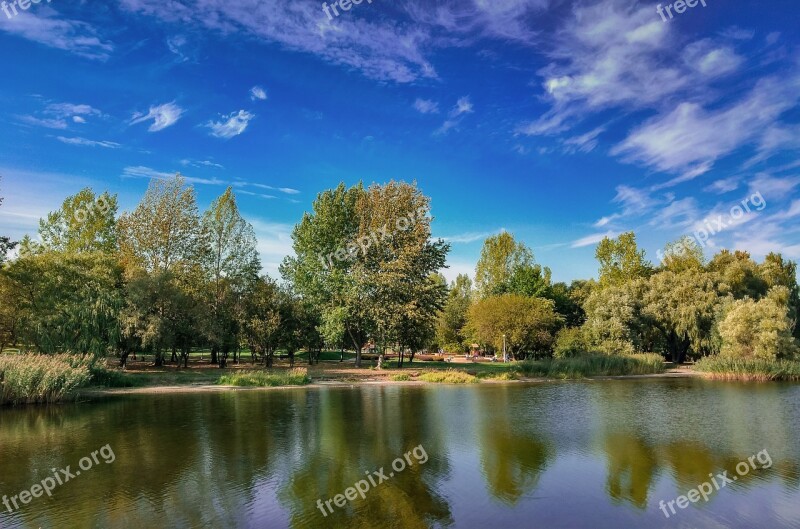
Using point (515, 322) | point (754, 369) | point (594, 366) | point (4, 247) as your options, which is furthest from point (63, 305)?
point (754, 369)

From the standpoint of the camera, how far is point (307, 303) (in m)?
51.6

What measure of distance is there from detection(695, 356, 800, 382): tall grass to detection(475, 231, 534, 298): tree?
35510mm

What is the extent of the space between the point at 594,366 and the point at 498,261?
32864 millimetres

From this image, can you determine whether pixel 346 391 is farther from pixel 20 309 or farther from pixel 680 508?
pixel 680 508

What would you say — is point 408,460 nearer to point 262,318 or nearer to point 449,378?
point 449,378

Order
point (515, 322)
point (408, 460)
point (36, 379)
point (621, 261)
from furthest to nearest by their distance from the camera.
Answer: point (621, 261), point (515, 322), point (36, 379), point (408, 460)

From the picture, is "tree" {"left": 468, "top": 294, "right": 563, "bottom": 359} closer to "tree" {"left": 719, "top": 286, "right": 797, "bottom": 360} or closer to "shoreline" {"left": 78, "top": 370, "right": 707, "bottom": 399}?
"shoreline" {"left": 78, "top": 370, "right": 707, "bottom": 399}

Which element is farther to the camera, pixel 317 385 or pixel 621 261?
pixel 621 261

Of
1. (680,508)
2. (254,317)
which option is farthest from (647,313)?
(680,508)

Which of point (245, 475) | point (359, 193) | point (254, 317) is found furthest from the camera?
point (359, 193)

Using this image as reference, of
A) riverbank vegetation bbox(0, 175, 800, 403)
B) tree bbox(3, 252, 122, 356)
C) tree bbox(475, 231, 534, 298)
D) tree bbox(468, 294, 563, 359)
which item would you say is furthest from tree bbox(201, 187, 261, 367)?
tree bbox(475, 231, 534, 298)

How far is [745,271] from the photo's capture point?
5938 centimetres

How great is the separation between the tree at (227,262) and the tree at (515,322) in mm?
26693

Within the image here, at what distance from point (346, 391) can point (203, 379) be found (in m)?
12.2
